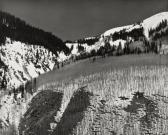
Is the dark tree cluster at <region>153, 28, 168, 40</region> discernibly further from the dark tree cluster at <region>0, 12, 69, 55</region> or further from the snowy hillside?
the snowy hillside

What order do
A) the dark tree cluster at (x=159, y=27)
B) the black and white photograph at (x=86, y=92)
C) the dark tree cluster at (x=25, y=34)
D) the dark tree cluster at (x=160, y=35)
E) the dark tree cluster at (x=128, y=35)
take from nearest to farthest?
1. the black and white photograph at (x=86, y=92)
2. the dark tree cluster at (x=25, y=34)
3. the dark tree cluster at (x=160, y=35)
4. the dark tree cluster at (x=159, y=27)
5. the dark tree cluster at (x=128, y=35)

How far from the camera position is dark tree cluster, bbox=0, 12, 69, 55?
543 feet

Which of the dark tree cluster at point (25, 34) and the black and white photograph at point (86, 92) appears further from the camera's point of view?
the dark tree cluster at point (25, 34)

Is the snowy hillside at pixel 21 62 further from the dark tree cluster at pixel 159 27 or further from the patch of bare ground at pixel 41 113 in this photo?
the dark tree cluster at pixel 159 27

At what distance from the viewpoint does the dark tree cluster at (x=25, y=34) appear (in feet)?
543

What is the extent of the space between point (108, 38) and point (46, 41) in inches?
1111

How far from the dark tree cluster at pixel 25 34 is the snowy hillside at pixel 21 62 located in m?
2.14

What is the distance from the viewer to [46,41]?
179m

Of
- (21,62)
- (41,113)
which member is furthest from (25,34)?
(41,113)

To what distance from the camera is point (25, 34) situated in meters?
172

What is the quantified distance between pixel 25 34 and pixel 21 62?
64.9 feet

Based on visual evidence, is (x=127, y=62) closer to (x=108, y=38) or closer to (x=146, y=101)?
(x=146, y=101)

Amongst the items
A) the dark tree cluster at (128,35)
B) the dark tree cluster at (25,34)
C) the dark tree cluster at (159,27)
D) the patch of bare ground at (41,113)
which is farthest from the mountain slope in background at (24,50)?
the dark tree cluster at (159,27)

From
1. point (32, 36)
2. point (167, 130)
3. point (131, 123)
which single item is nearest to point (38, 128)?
point (131, 123)
